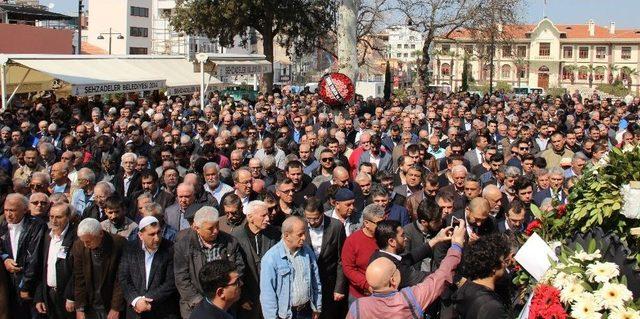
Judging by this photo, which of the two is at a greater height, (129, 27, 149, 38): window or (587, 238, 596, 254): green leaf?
(129, 27, 149, 38): window

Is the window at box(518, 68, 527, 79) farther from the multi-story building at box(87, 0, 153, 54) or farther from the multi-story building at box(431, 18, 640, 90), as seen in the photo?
the multi-story building at box(87, 0, 153, 54)

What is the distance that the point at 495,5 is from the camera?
36.0 meters

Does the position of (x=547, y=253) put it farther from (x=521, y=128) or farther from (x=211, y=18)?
(x=211, y=18)

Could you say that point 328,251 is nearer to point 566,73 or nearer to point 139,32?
point 139,32

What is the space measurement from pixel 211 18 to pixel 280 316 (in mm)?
33590

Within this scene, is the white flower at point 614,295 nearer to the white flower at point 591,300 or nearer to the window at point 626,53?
the white flower at point 591,300

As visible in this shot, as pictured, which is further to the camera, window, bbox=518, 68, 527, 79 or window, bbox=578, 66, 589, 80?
window, bbox=518, 68, 527, 79

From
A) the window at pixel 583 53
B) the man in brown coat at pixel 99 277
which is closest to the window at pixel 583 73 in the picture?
the window at pixel 583 53

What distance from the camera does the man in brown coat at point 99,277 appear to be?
612 cm

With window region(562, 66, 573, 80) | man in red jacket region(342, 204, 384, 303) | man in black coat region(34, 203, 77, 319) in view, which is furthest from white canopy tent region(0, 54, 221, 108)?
window region(562, 66, 573, 80)

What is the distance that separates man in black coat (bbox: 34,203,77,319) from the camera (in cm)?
639

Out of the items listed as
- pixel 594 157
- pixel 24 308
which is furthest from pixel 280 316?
pixel 594 157

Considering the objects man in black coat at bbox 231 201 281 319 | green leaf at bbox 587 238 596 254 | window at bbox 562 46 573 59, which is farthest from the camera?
window at bbox 562 46 573 59

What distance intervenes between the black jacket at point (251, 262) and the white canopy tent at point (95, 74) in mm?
11502
